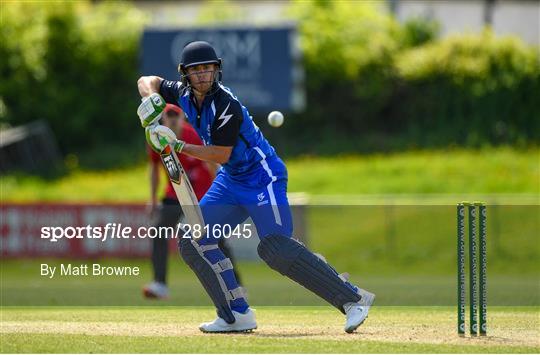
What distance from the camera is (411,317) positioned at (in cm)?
952

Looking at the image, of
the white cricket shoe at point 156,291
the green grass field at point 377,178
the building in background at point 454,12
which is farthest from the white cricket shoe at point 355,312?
the building in background at point 454,12

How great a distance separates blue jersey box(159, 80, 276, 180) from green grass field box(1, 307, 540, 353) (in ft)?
3.67

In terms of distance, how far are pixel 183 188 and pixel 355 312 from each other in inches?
55.2

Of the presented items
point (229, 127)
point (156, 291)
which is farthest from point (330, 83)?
point (229, 127)

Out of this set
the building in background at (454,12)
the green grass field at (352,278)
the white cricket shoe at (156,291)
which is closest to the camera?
the green grass field at (352,278)

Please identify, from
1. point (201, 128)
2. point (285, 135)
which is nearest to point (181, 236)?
point (201, 128)

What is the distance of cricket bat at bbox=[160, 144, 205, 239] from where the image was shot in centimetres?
832

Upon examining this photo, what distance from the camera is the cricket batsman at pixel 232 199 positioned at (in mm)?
8086

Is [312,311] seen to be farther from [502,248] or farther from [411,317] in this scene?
[502,248]

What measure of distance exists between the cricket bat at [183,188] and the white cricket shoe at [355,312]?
1.11m

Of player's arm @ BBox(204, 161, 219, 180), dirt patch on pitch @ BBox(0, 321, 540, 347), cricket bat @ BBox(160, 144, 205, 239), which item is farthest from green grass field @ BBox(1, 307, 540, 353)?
player's arm @ BBox(204, 161, 219, 180)

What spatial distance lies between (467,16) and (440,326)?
2596 cm

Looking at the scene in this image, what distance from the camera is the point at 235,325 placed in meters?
8.25

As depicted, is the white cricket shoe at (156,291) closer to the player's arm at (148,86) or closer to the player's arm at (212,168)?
the player's arm at (212,168)
